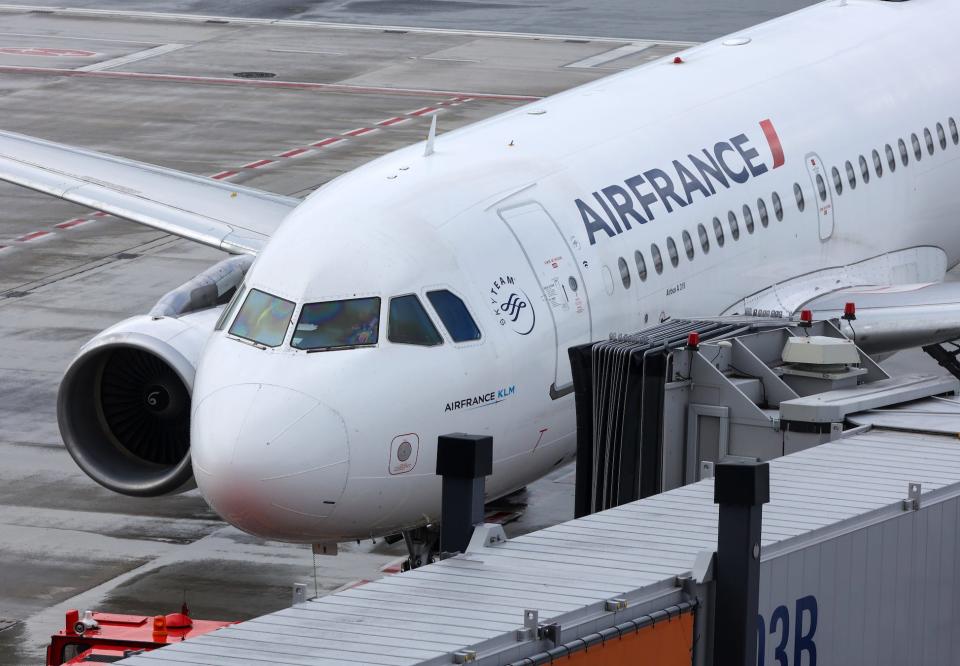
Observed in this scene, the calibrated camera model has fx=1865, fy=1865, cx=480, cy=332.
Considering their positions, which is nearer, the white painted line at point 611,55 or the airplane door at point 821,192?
the airplane door at point 821,192

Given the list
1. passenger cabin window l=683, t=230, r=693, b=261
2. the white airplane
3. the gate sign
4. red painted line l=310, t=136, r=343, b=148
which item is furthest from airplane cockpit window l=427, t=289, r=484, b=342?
the gate sign

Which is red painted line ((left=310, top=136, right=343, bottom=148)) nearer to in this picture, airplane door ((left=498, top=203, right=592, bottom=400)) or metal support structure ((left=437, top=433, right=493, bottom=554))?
airplane door ((left=498, top=203, right=592, bottom=400))

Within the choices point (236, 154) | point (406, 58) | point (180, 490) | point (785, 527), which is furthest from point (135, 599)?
point (406, 58)

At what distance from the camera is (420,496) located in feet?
50.4

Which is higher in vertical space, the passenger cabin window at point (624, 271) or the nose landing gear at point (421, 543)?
the passenger cabin window at point (624, 271)

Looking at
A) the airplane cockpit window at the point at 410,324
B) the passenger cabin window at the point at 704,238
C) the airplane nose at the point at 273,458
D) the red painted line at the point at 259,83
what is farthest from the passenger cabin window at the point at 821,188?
the red painted line at the point at 259,83

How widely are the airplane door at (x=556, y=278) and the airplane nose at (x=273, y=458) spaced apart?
8.59ft

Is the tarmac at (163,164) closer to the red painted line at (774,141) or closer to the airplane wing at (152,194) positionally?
the airplane wing at (152,194)

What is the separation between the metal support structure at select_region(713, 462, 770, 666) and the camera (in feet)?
34.8

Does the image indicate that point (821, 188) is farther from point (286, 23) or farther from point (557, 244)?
point (286, 23)

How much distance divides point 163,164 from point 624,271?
23502 millimetres

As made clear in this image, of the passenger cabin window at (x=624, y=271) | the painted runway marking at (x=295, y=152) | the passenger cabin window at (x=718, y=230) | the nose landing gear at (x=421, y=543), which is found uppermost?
the painted runway marking at (x=295, y=152)

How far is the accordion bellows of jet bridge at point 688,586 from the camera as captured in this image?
9984 mm

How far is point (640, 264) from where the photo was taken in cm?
1797
